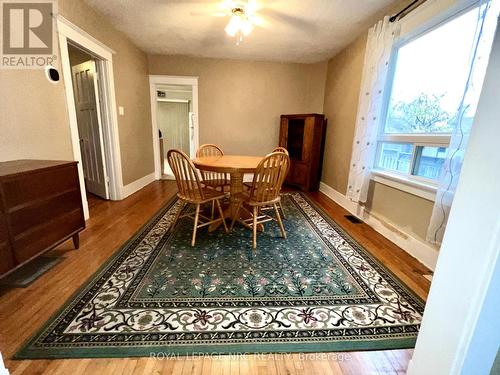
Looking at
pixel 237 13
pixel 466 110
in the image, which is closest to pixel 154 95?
pixel 237 13

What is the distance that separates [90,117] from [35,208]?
208 cm

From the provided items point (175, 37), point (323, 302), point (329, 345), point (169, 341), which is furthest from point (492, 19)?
point (175, 37)

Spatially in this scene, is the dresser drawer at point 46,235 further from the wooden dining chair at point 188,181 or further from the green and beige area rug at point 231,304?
the wooden dining chair at point 188,181

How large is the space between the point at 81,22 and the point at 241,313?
322cm

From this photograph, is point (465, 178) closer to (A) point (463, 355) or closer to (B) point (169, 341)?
(A) point (463, 355)

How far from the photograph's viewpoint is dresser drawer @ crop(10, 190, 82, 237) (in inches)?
54.1

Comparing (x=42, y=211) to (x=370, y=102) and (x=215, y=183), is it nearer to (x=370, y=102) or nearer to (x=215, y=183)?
(x=215, y=183)

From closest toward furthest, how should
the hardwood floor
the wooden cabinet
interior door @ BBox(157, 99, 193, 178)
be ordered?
1. the hardwood floor
2. the wooden cabinet
3. interior door @ BBox(157, 99, 193, 178)

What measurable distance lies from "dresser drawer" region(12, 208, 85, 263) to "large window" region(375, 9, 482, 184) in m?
2.99

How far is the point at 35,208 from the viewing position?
148cm

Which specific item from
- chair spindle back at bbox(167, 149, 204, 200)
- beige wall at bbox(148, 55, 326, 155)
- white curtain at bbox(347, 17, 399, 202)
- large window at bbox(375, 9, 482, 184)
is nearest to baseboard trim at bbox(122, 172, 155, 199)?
beige wall at bbox(148, 55, 326, 155)

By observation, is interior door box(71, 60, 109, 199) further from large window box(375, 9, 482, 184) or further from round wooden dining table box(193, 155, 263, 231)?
large window box(375, 9, 482, 184)

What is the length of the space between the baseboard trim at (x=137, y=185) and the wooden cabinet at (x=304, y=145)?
2.68 meters

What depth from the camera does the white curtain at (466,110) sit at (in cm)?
140
